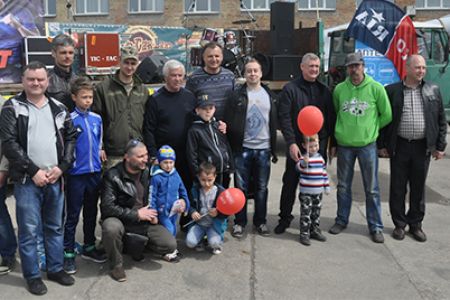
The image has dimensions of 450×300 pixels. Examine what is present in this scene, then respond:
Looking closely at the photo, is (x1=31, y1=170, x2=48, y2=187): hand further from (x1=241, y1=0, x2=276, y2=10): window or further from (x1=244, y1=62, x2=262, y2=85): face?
(x1=241, y1=0, x2=276, y2=10): window

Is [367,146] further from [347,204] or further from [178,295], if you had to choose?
[178,295]

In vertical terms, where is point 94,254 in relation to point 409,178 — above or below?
below

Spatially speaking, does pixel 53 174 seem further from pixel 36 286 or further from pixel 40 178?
pixel 36 286

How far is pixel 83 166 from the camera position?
3947 millimetres

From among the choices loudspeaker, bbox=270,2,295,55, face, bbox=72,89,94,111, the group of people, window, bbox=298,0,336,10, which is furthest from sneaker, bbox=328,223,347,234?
window, bbox=298,0,336,10

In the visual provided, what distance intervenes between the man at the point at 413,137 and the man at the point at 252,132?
1194 mm

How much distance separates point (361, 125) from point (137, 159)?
219cm

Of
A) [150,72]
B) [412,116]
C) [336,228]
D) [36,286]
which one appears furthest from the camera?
[150,72]

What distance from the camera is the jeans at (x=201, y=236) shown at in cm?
436

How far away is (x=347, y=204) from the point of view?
16.7 ft

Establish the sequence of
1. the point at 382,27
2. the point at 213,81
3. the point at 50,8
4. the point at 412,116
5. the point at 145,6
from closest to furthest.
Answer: the point at 213,81 < the point at 412,116 < the point at 382,27 < the point at 145,6 < the point at 50,8

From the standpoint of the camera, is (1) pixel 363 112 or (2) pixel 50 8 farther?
(2) pixel 50 8

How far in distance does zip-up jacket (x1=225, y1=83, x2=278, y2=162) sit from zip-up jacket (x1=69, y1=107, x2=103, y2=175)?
1285mm

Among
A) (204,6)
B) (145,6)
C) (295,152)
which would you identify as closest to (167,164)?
(295,152)
